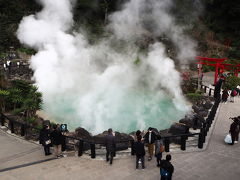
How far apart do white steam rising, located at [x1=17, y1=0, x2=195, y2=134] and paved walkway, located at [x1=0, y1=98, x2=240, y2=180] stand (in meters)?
4.04

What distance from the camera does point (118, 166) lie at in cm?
879

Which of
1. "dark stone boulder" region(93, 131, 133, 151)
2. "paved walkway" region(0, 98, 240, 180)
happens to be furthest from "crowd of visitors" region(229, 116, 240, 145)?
"dark stone boulder" region(93, 131, 133, 151)

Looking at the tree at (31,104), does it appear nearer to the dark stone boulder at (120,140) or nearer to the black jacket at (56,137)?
the dark stone boulder at (120,140)

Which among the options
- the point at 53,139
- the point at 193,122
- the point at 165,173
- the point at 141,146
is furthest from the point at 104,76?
the point at 165,173

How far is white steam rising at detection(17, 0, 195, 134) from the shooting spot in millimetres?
15336

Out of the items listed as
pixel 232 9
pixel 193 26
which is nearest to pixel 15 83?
pixel 193 26

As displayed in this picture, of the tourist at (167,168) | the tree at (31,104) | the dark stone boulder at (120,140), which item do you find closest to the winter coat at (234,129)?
the dark stone boulder at (120,140)

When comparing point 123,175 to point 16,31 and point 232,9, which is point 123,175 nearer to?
point 16,31

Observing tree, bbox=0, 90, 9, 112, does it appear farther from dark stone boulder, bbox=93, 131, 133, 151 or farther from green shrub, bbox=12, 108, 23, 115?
dark stone boulder, bbox=93, 131, 133, 151

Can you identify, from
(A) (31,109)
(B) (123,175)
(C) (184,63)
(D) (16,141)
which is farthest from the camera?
(C) (184,63)

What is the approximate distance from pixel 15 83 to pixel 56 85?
3.54 meters

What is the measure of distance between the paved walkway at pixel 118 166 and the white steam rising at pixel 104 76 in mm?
4038

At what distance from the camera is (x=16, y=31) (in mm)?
29422

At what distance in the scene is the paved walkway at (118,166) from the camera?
8.16 meters
